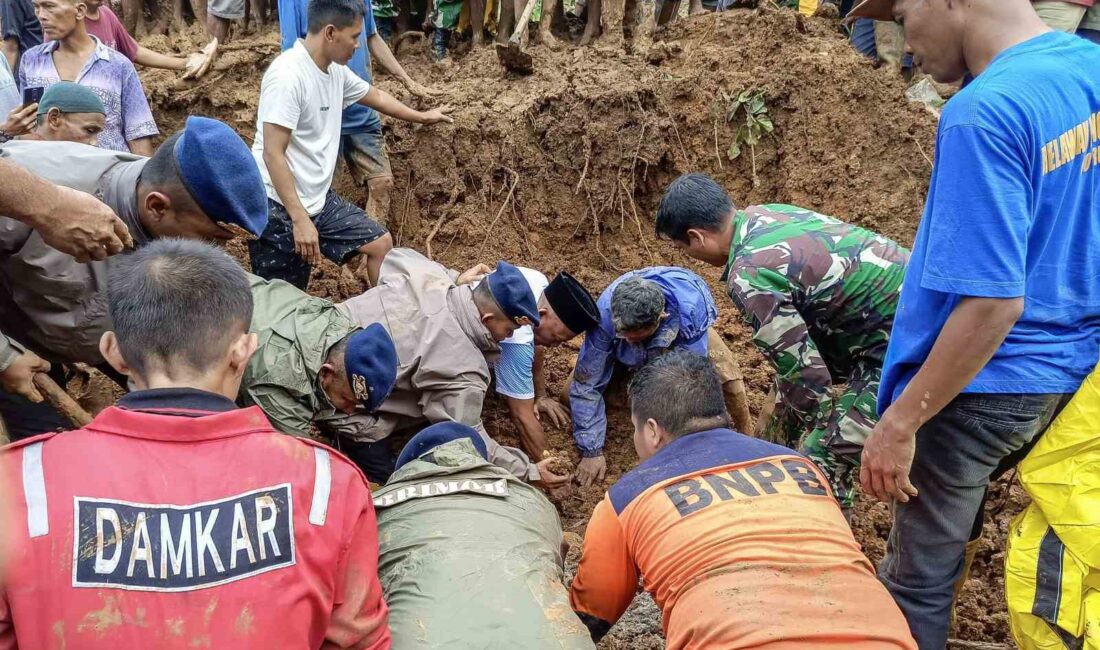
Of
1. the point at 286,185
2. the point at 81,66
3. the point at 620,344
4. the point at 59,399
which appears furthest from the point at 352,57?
the point at 59,399

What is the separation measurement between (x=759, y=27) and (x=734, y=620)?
4.76 m

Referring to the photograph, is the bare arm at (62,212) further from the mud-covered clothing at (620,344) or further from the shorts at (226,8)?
the shorts at (226,8)

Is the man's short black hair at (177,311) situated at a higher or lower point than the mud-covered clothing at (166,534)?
higher

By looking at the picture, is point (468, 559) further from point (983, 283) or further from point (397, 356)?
point (397, 356)

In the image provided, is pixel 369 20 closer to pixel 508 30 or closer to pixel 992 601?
pixel 508 30

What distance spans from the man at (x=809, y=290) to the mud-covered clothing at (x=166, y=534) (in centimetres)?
170

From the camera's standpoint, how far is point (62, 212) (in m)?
1.88

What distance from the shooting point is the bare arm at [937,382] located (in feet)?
5.08

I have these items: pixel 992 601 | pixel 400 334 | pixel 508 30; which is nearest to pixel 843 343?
pixel 992 601

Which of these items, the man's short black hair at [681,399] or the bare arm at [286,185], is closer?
the man's short black hair at [681,399]

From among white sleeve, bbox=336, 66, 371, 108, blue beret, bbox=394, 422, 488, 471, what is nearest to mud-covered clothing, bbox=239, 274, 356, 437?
blue beret, bbox=394, 422, 488, 471

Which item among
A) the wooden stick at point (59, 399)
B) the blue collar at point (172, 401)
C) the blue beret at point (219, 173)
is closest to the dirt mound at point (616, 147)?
the wooden stick at point (59, 399)

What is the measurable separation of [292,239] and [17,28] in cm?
248

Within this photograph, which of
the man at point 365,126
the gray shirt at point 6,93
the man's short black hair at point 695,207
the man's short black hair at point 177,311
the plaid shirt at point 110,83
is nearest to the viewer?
the man's short black hair at point 177,311
